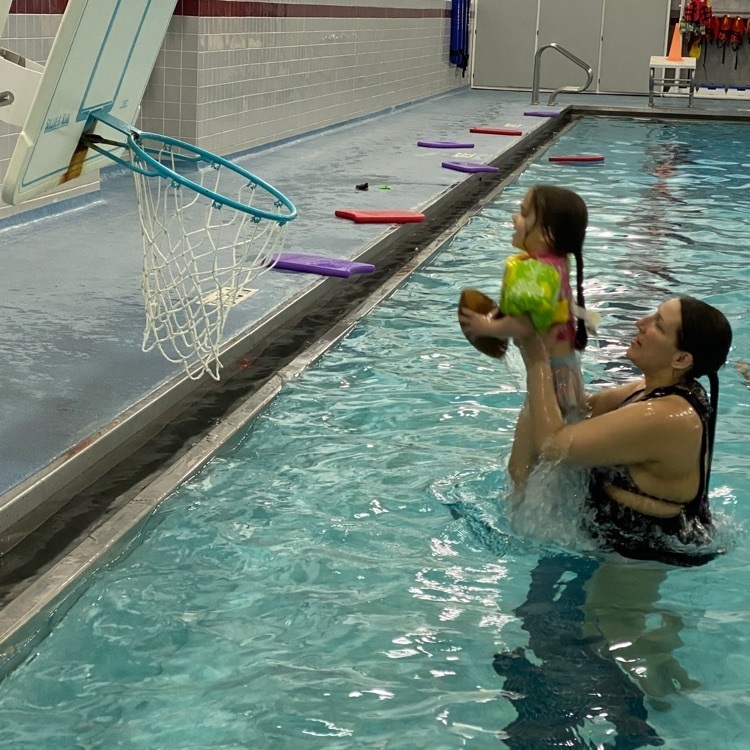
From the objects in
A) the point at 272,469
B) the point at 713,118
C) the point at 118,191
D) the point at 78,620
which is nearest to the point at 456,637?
the point at 78,620

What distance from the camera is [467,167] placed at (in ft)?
37.8

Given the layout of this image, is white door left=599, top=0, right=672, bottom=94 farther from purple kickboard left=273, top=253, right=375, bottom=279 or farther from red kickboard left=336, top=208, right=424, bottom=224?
purple kickboard left=273, top=253, right=375, bottom=279

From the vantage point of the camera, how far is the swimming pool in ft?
9.12

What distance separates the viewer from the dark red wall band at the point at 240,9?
25.0 feet

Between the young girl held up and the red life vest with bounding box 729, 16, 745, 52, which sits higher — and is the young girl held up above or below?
below

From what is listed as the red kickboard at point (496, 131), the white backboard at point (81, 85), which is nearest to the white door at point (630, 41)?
the red kickboard at point (496, 131)

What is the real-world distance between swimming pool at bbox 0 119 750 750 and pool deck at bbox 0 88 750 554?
354 mm

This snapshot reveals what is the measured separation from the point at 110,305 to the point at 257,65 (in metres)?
6.58

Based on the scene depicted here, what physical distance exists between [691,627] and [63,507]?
1.97 m

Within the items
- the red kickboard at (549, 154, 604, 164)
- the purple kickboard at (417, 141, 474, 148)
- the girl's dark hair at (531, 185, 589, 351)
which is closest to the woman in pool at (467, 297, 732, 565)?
the girl's dark hair at (531, 185, 589, 351)

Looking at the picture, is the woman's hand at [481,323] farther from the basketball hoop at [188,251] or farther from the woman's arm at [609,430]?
the basketball hoop at [188,251]

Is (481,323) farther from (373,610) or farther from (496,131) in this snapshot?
(496,131)

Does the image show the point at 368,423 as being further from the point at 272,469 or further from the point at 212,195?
the point at 212,195

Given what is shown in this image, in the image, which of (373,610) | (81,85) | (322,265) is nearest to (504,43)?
(322,265)
